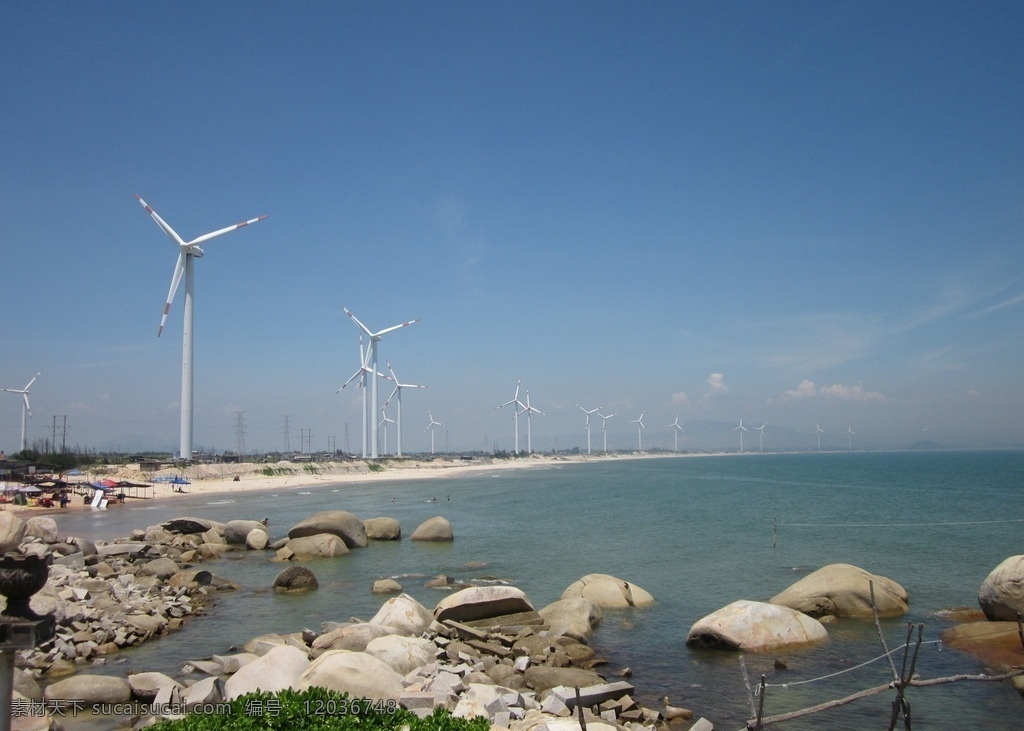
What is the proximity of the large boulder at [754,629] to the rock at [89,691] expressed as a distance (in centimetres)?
1321

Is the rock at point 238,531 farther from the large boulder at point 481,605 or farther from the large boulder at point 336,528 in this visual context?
the large boulder at point 481,605

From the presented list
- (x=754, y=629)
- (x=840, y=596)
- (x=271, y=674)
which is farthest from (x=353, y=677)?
(x=840, y=596)

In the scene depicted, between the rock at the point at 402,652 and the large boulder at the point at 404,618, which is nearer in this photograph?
the rock at the point at 402,652

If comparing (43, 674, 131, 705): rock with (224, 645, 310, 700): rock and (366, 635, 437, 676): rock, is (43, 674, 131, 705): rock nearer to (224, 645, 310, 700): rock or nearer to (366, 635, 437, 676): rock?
(224, 645, 310, 700): rock

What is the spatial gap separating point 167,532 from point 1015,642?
118 ft

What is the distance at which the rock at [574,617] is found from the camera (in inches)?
764

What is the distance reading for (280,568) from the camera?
104ft

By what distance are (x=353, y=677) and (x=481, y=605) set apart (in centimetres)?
768

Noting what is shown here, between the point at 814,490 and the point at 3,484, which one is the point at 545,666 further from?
the point at 814,490

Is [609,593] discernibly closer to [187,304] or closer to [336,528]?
[336,528]

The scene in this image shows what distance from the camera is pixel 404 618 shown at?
18438 millimetres

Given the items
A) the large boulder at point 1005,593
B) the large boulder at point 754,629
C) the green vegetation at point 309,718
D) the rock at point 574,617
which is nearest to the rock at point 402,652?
the rock at point 574,617

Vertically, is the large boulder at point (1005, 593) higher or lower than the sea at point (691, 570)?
higher

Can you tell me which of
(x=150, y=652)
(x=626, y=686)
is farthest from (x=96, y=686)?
(x=626, y=686)
